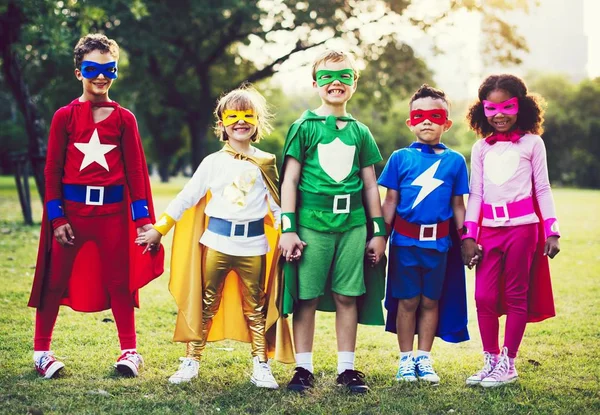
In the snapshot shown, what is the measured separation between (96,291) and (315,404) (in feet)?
5.93

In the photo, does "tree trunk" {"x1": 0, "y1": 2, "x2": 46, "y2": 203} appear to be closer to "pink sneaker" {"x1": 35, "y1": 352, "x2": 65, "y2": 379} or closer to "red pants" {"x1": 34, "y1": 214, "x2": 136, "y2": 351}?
"red pants" {"x1": 34, "y1": 214, "x2": 136, "y2": 351}

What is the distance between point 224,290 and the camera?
4773 millimetres

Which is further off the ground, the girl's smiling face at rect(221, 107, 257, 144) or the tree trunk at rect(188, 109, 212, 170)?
the girl's smiling face at rect(221, 107, 257, 144)

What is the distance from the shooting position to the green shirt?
433 centimetres

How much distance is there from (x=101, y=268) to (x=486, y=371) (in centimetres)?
272

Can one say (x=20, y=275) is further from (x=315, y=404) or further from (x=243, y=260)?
(x=315, y=404)

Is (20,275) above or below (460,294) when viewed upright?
below

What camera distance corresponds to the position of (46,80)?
2570cm

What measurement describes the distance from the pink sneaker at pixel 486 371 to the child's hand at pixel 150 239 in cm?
224

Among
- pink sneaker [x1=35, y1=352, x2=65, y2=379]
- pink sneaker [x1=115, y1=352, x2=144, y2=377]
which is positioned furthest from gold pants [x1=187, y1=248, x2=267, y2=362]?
pink sneaker [x1=35, y1=352, x2=65, y2=379]

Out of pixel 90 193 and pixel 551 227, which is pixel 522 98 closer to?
pixel 551 227

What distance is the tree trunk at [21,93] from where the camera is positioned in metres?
12.5

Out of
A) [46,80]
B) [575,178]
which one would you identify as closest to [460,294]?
[46,80]

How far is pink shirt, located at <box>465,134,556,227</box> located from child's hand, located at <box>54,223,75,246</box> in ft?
8.66
